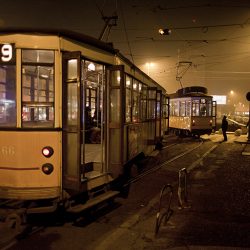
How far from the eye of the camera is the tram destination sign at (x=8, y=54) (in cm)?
571

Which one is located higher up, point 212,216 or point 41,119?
point 41,119

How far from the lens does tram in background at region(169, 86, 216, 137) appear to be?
82.4 feet

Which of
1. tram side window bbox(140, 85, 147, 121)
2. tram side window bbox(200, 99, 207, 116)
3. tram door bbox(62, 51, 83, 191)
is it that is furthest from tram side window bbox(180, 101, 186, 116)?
tram door bbox(62, 51, 83, 191)

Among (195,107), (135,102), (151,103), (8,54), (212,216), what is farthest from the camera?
(195,107)

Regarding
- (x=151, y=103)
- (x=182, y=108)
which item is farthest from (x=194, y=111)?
(x=151, y=103)

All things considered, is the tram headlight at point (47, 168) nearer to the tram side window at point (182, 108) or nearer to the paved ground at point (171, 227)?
the paved ground at point (171, 227)

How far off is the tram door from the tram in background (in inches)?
774

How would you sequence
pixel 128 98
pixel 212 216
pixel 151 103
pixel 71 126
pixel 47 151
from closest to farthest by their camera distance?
pixel 47 151
pixel 71 126
pixel 212 216
pixel 128 98
pixel 151 103

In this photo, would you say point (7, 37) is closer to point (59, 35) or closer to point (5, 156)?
point (59, 35)

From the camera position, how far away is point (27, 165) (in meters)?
5.81

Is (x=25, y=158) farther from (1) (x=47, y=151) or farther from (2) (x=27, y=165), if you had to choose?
(1) (x=47, y=151)

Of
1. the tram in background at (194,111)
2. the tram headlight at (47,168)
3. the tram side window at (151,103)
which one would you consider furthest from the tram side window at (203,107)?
the tram headlight at (47,168)

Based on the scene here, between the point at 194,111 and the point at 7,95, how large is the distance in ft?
66.8

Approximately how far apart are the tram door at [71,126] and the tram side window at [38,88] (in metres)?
0.22
